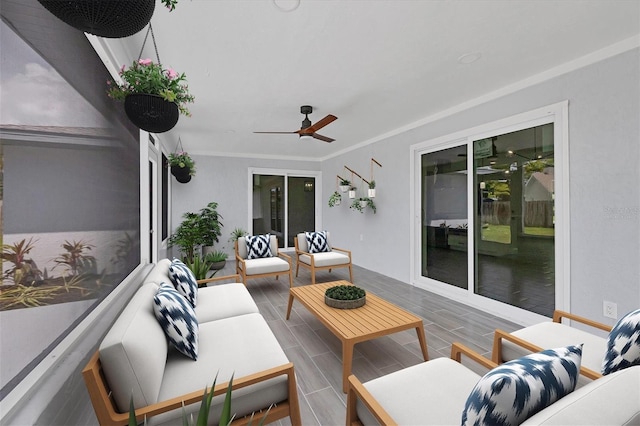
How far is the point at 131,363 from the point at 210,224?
5204 millimetres

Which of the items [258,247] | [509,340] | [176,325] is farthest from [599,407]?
[258,247]

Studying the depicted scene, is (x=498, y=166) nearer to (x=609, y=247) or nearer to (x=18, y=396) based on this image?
(x=609, y=247)

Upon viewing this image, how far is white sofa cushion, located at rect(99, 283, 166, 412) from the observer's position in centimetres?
107

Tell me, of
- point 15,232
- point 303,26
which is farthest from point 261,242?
point 15,232

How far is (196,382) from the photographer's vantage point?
52.1 inches

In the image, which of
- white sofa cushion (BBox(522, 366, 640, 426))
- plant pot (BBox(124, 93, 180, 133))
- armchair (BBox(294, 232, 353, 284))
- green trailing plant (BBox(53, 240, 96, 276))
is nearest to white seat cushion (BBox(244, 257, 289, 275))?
armchair (BBox(294, 232, 353, 284))

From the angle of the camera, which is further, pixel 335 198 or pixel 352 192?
pixel 335 198

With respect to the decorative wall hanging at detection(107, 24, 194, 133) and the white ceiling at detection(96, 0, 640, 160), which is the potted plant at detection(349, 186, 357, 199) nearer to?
the white ceiling at detection(96, 0, 640, 160)

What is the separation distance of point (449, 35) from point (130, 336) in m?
2.77

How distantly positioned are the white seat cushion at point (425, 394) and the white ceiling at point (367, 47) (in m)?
2.19

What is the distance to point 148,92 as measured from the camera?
5.31ft

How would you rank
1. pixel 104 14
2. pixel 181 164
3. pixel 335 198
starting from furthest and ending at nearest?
pixel 335 198 → pixel 181 164 → pixel 104 14

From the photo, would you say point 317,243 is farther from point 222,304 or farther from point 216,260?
point 222,304

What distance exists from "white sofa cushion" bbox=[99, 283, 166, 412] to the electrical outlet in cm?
334
